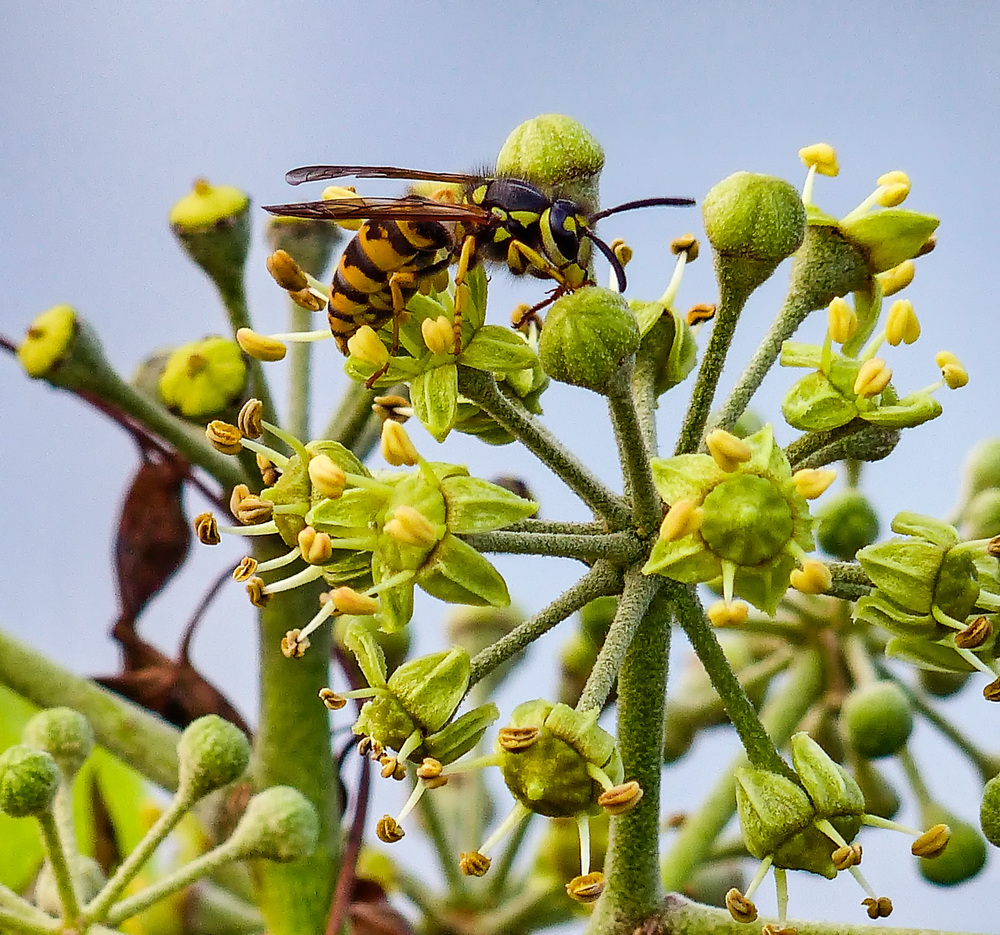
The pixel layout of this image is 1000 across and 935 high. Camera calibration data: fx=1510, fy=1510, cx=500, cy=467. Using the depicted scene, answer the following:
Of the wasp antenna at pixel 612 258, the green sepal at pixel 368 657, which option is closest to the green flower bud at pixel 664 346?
the wasp antenna at pixel 612 258

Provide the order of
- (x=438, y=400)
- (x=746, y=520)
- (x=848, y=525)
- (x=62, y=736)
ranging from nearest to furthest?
1. (x=746, y=520)
2. (x=438, y=400)
3. (x=62, y=736)
4. (x=848, y=525)

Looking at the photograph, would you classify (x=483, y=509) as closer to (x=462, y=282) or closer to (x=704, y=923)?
(x=462, y=282)

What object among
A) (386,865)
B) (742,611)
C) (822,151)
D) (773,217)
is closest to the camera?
(742,611)

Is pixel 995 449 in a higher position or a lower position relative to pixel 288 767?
higher

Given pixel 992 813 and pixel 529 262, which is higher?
pixel 529 262

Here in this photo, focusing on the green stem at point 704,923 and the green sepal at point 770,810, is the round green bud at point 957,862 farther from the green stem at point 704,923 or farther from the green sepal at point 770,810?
the green sepal at point 770,810

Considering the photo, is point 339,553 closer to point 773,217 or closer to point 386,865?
point 773,217

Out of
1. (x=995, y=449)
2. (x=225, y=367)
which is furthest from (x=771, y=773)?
(x=995, y=449)

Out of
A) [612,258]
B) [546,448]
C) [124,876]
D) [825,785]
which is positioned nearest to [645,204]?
[612,258]
